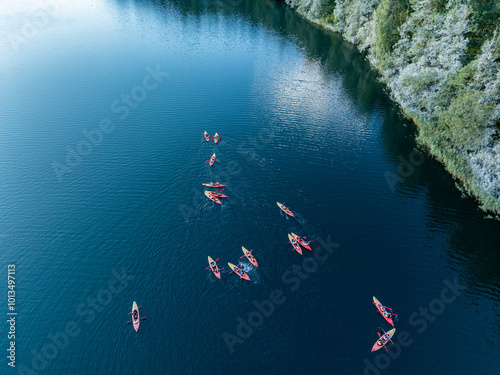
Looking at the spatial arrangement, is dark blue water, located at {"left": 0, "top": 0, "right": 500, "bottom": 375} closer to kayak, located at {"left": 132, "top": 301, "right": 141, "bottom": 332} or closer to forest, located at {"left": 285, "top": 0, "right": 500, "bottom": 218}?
kayak, located at {"left": 132, "top": 301, "right": 141, "bottom": 332}

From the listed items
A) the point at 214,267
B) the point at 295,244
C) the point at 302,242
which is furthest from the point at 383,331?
the point at 214,267

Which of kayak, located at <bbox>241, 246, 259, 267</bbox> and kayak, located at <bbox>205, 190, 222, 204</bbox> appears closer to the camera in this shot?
kayak, located at <bbox>241, 246, 259, 267</bbox>

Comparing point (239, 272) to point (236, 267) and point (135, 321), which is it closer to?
point (236, 267)

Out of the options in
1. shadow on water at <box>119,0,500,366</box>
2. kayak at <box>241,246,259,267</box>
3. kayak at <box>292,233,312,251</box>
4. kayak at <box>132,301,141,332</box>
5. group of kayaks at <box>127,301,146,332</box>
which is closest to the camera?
kayak at <box>132,301,141,332</box>

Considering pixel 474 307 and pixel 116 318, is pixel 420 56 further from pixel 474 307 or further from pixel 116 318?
pixel 116 318

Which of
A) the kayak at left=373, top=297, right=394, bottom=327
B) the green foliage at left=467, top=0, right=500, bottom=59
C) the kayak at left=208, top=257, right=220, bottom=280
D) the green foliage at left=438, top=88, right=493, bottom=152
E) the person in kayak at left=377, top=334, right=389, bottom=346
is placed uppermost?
the green foliage at left=467, top=0, right=500, bottom=59

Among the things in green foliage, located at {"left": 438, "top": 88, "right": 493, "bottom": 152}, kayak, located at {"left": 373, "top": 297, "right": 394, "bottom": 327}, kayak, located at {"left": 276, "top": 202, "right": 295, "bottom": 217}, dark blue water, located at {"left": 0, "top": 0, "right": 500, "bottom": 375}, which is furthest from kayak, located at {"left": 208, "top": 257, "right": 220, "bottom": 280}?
green foliage, located at {"left": 438, "top": 88, "right": 493, "bottom": 152}

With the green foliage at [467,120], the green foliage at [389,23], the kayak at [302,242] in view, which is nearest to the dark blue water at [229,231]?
Answer: the kayak at [302,242]
